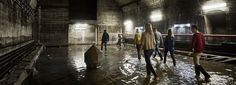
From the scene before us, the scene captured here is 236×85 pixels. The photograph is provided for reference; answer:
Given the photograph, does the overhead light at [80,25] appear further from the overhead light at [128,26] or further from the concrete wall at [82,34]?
the overhead light at [128,26]

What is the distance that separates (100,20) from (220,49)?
2123 centimetres

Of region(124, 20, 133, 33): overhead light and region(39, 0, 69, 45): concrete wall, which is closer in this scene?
region(39, 0, 69, 45): concrete wall

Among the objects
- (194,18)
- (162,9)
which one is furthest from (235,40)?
(162,9)

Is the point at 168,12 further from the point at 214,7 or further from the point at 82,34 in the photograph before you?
the point at 82,34

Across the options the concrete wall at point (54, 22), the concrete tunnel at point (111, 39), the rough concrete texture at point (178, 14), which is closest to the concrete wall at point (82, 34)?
the concrete tunnel at point (111, 39)

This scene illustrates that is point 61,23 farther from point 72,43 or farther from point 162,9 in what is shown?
point 162,9

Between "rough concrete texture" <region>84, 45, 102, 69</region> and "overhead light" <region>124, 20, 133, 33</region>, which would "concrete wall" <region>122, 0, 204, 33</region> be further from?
"rough concrete texture" <region>84, 45, 102, 69</region>

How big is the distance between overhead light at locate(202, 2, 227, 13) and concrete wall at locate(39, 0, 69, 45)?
63.6 feet

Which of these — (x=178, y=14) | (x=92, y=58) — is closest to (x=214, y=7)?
(x=178, y=14)

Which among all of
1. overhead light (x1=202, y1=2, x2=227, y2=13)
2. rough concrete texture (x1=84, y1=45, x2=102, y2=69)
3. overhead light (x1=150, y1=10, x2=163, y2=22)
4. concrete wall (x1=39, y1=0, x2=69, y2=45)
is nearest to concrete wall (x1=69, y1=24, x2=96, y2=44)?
concrete wall (x1=39, y1=0, x2=69, y2=45)

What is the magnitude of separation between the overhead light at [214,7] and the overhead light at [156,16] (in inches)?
243

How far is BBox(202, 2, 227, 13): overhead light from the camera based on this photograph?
47.0 feet

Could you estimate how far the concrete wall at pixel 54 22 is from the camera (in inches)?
1131

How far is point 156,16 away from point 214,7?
8208 millimetres
